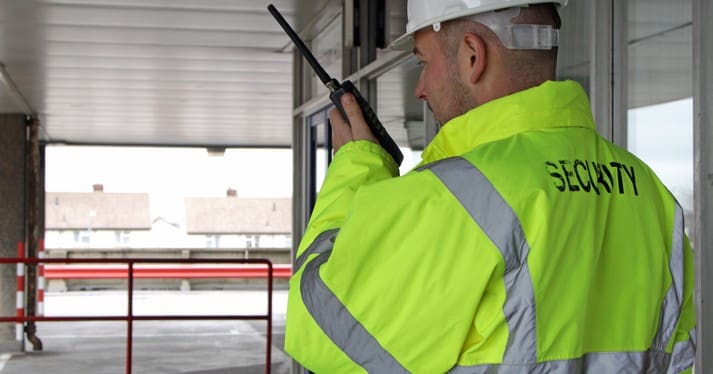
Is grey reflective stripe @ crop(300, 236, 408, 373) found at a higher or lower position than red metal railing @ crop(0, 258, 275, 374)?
higher

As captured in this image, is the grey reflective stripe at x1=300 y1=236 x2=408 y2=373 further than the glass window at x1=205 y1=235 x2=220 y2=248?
No

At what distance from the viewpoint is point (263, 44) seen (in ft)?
27.4

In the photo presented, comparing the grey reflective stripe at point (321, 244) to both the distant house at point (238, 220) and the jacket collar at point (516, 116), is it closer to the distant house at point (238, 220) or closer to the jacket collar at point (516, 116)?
the jacket collar at point (516, 116)

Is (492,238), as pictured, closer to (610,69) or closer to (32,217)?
(610,69)

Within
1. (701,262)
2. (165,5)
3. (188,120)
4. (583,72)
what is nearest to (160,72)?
(165,5)

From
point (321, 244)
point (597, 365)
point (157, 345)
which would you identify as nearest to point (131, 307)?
point (157, 345)

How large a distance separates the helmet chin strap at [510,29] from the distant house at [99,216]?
38269mm

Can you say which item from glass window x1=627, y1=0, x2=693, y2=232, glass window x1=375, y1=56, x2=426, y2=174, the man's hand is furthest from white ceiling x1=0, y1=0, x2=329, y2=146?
the man's hand

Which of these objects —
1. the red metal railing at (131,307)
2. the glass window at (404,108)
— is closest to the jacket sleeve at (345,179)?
the glass window at (404,108)

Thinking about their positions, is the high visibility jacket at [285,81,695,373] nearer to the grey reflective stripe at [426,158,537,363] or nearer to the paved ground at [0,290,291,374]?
the grey reflective stripe at [426,158,537,363]

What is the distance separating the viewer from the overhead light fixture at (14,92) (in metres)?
9.80

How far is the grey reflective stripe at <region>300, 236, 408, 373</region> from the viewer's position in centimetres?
128

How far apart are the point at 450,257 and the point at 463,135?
0.22 meters

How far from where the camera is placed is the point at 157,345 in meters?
12.0
